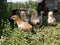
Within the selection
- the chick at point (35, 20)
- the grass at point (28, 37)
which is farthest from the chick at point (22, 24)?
the chick at point (35, 20)

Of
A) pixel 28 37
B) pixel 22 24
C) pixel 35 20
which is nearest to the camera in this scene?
pixel 28 37

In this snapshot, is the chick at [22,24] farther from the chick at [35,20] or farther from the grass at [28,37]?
the chick at [35,20]

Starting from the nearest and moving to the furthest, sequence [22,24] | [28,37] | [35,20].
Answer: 1. [28,37]
2. [22,24]
3. [35,20]

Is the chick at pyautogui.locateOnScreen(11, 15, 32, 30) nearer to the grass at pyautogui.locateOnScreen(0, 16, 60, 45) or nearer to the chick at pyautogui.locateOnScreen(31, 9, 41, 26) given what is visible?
the grass at pyautogui.locateOnScreen(0, 16, 60, 45)

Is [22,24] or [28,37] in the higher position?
[22,24]

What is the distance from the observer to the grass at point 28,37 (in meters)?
6.11

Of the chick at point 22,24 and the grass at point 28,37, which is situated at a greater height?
the chick at point 22,24

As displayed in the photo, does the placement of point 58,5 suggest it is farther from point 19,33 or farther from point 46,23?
point 19,33

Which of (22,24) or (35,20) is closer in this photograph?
(22,24)

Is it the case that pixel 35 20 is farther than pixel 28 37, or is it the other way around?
pixel 35 20

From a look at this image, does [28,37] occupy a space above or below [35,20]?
below

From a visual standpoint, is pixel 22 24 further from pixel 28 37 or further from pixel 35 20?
pixel 35 20

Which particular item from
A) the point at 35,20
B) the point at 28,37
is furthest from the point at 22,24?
the point at 35,20

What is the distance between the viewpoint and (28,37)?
6449mm
